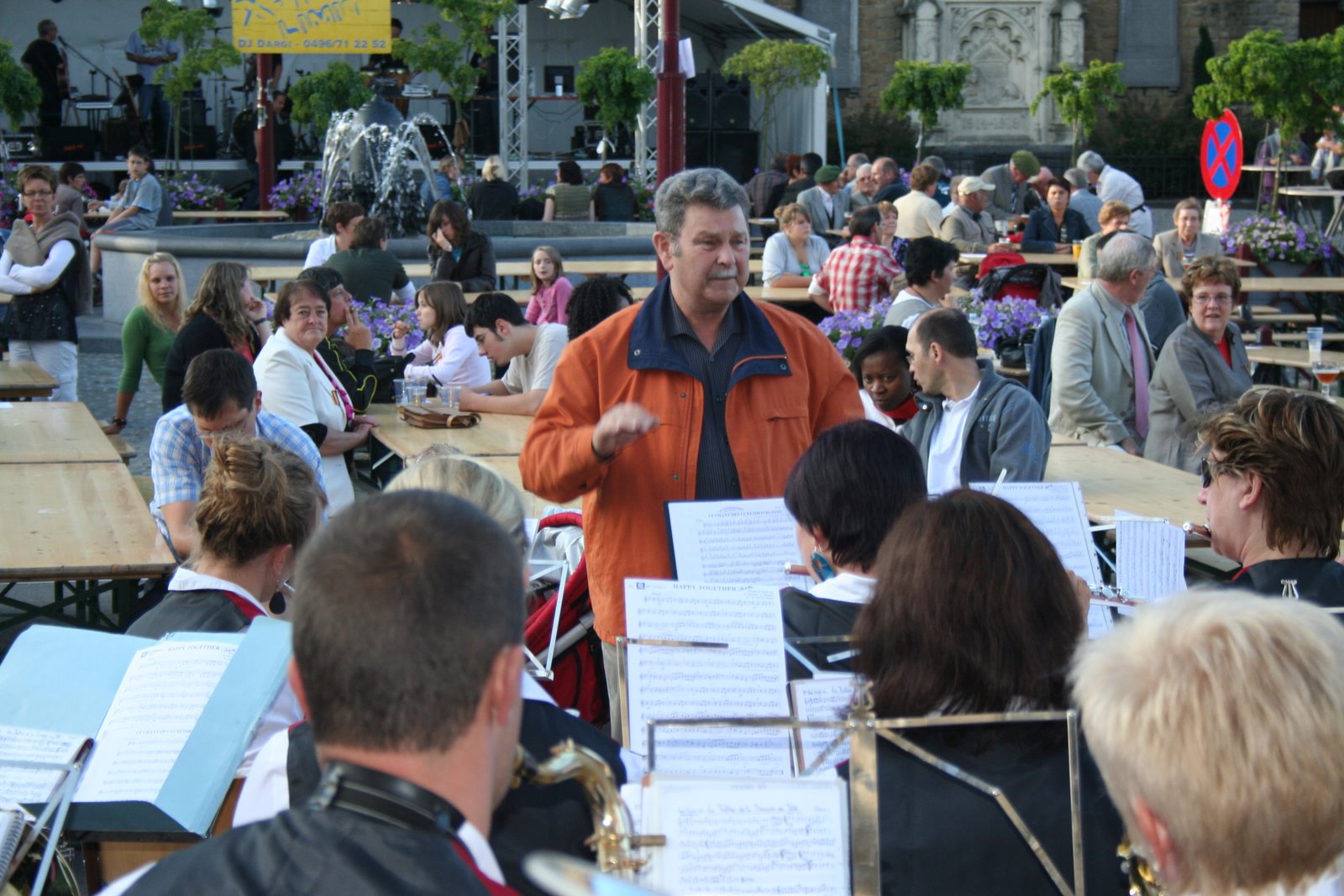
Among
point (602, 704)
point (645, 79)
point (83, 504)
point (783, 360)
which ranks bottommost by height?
point (602, 704)

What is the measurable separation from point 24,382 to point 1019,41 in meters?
25.4

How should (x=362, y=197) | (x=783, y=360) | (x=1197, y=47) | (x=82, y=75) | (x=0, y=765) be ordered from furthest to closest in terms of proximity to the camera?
(x=1197, y=47) → (x=82, y=75) → (x=362, y=197) → (x=783, y=360) → (x=0, y=765)

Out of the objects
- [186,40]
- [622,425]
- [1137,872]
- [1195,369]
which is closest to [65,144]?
[186,40]

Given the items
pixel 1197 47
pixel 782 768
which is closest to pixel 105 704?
pixel 782 768

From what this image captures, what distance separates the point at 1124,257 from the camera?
20.4ft

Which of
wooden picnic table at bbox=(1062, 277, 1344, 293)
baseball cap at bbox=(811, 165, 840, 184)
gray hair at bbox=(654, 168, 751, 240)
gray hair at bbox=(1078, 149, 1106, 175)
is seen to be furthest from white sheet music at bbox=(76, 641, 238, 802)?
gray hair at bbox=(1078, 149, 1106, 175)

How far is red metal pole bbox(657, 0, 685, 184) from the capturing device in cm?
908

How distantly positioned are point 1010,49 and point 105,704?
29.8 meters

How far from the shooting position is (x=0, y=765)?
7.68 feet

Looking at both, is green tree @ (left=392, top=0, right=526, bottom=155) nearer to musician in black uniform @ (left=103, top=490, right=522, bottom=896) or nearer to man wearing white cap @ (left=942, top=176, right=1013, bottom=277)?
man wearing white cap @ (left=942, top=176, right=1013, bottom=277)

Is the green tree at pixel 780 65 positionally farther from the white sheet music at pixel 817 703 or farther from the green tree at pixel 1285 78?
the white sheet music at pixel 817 703

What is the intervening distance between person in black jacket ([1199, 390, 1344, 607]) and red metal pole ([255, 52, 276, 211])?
62.3 feet

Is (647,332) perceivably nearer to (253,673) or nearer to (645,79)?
(253,673)

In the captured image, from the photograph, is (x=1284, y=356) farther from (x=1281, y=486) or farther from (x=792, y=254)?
(x=1281, y=486)
